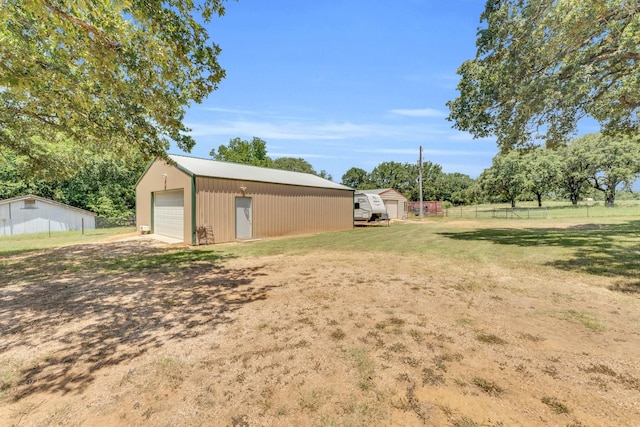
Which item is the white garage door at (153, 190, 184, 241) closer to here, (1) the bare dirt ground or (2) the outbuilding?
(1) the bare dirt ground

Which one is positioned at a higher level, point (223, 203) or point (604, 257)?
point (223, 203)

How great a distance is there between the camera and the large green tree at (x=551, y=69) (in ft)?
27.0

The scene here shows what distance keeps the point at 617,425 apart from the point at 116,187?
3076 centimetres

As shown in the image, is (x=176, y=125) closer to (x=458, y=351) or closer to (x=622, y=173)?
(x=458, y=351)

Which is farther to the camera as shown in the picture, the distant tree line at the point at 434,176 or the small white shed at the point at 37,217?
the distant tree line at the point at 434,176

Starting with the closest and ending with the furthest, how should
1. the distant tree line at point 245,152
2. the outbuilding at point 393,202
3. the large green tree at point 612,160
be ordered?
the outbuilding at point 393,202, the large green tree at point 612,160, the distant tree line at point 245,152

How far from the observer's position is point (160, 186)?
14594 millimetres

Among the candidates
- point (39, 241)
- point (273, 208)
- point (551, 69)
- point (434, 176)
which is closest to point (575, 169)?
point (434, 176)

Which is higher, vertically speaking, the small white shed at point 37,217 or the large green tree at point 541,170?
the large green tree at point 541,170

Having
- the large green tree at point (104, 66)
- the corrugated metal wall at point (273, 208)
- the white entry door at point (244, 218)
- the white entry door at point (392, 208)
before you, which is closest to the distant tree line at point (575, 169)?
the white entry door at point (392, 208)

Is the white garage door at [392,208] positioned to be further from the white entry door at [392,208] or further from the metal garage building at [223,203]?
the metal garage building at [223,203]

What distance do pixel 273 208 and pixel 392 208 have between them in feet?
61.2

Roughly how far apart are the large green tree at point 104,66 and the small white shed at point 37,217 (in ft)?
44.8

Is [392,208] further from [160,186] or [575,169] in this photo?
[575,169]
